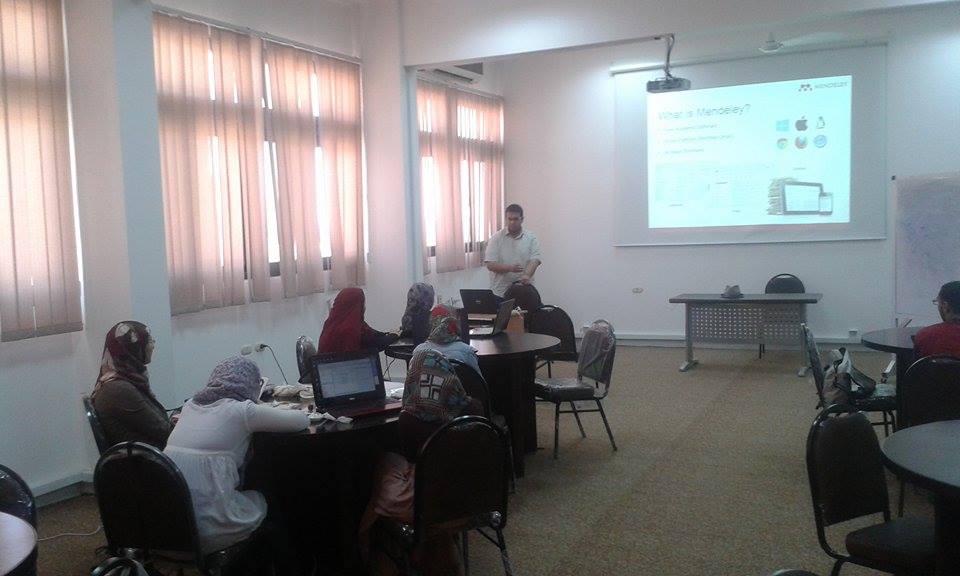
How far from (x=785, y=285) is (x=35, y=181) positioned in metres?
6.96

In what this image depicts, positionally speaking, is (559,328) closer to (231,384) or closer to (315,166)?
(315,166)

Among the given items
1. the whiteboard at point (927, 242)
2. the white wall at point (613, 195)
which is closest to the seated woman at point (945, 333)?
the whiteboard at point (927, 242)

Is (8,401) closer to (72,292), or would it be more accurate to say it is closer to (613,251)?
(72,292)

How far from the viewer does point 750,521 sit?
382cm

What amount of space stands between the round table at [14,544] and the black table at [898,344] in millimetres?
3891

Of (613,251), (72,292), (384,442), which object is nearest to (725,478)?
(384,442)

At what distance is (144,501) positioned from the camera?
8.09 ft

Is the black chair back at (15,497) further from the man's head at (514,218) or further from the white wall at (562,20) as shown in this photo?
the man's head at (514,218)

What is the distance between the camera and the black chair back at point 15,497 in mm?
2355

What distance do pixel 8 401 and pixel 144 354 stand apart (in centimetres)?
126

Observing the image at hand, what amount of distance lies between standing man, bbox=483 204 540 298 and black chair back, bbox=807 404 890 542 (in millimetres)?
4633

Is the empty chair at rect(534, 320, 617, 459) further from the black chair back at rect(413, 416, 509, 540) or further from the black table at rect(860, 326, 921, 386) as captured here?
the black chair back at rect(413, 416, 509, 540)

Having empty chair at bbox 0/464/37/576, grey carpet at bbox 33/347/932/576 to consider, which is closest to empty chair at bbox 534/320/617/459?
grey carpet at bbox 33/347/932/576

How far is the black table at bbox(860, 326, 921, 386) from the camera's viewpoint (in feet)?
13.6
